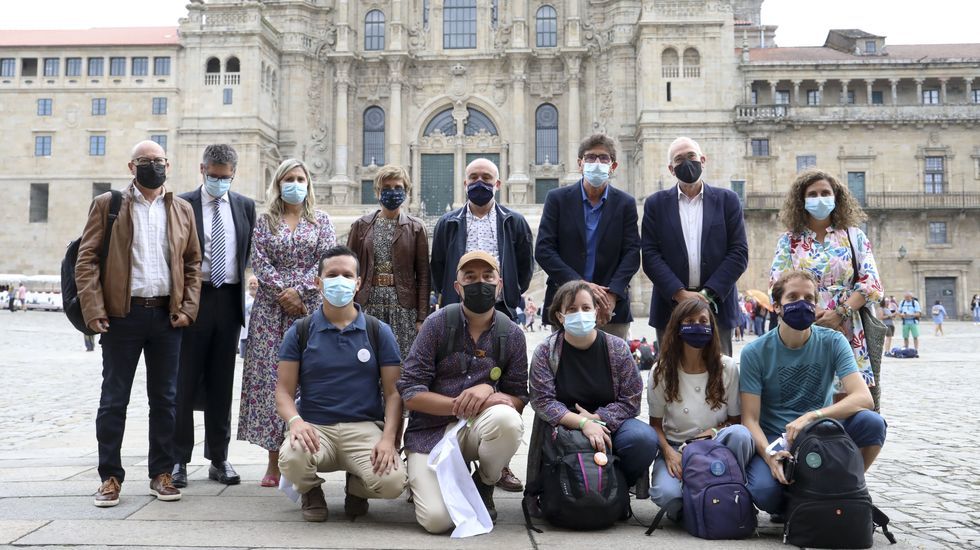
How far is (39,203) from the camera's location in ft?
159

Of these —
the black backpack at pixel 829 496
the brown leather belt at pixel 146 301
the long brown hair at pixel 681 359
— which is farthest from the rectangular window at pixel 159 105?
the black backpack at pixel 829 496

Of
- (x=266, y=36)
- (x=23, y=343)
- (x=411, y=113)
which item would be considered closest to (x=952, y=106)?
(x=411, y=113)

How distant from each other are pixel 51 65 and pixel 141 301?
1910 inches

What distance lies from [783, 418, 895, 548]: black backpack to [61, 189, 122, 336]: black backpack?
4838 mm

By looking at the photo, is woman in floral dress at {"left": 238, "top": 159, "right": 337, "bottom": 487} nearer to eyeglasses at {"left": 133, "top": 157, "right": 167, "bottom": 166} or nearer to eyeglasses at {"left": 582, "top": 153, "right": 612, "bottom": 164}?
eyeglasses at {"left": 133, "top": 157, "right": 167, "bottom": 166}

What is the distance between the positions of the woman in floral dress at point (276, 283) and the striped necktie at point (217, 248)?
0.26 metres

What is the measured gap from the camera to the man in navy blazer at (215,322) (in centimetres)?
680

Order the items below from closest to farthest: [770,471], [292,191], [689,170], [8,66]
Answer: [770,471] < [689,170] < [292,191] < [8,66]

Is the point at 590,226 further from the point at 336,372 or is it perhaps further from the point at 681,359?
the point at 336,372

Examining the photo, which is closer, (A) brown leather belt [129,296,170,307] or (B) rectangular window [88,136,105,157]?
(A) brown leather belt [129,296,170,307]

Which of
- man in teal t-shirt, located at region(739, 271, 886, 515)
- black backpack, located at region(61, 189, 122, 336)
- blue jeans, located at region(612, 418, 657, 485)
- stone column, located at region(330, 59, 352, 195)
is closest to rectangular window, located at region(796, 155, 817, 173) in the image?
stone column, located at region(330, 59, 352, 195)

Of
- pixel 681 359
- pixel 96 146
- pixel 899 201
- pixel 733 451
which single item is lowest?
pixel 733 451

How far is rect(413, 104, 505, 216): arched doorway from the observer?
4869cm

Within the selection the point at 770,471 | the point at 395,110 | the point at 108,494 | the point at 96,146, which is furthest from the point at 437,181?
the point at 770,471
